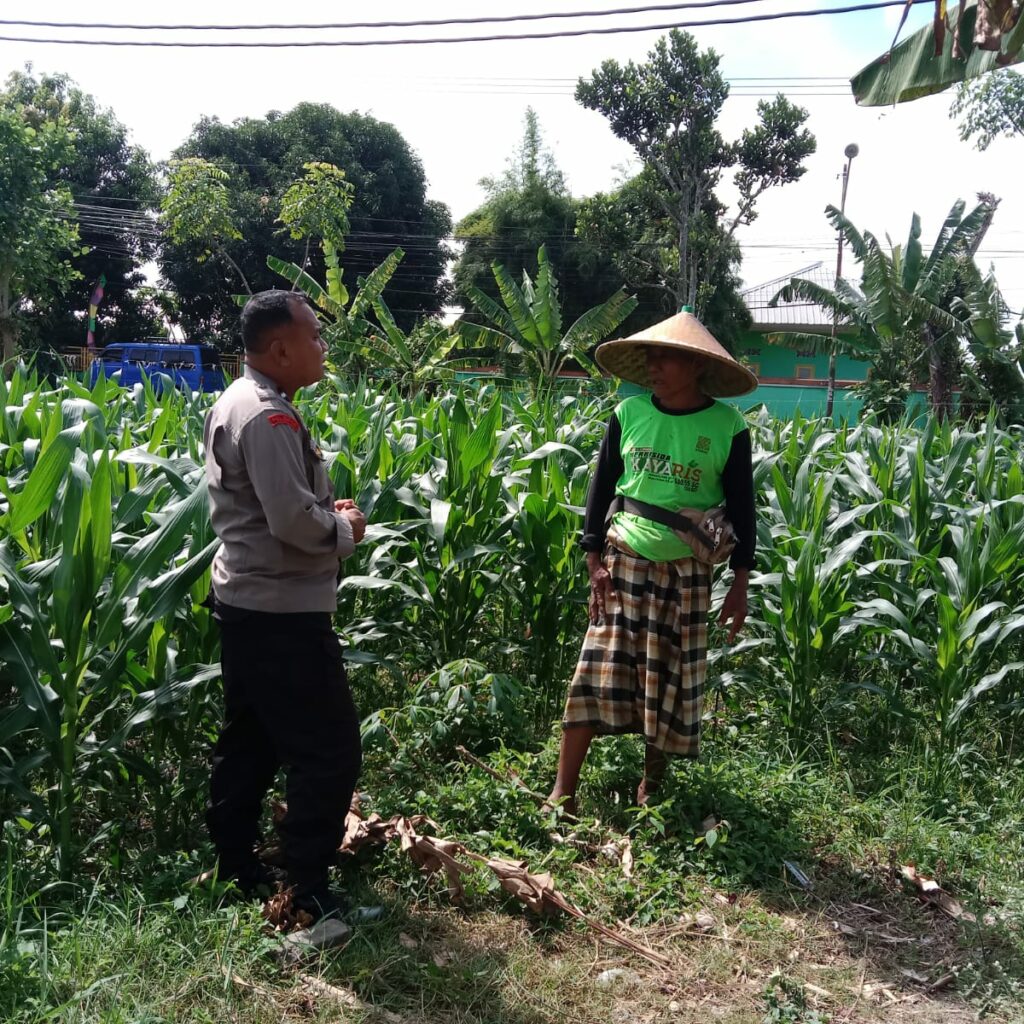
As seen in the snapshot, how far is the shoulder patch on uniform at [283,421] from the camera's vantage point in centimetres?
222

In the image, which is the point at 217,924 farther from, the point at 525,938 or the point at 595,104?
the point at 595,104

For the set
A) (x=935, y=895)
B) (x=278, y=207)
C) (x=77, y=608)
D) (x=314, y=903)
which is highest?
(x=278, y=207)

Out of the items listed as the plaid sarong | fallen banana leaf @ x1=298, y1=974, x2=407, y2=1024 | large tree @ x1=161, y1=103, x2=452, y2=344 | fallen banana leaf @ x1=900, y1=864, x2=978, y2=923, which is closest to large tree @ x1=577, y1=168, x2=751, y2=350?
large tree @ x1=161, y1=103, x2=452, y2=344

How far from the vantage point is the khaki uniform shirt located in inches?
86.9

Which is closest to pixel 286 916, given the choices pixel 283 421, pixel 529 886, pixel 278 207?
pixel 529 886

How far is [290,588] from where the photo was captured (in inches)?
91.4

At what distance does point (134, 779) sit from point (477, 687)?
1310 millimetres

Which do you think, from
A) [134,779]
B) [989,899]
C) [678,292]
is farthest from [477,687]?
[678,292]

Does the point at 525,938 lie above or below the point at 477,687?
below

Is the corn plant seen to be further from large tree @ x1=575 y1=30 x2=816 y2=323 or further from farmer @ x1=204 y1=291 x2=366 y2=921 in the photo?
large tree @ x1=575 y1=30 x2=816 y2=323

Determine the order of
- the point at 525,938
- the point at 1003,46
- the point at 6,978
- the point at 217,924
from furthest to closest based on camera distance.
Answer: the point at 1003,46, the point at 525,938, the point at 217,924, the point at 6,978

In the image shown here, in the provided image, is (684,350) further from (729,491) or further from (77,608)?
(77,608)

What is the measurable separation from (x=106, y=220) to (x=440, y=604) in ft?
106

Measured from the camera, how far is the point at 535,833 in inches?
120
